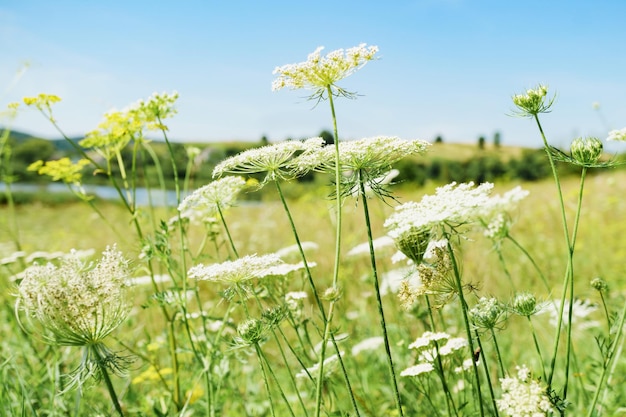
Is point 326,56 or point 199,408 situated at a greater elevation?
point 326,56

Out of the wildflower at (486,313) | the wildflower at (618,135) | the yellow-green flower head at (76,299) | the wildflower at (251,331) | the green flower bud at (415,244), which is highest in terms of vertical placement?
the wildflower at (618,135)

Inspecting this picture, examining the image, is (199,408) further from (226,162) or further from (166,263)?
(226,162)

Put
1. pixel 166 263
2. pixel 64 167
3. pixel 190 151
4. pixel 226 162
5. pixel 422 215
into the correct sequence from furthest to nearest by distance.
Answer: pixel 190 151, pixel 64 167, pixel 166 263, pixel 226 162, pixel 422 215

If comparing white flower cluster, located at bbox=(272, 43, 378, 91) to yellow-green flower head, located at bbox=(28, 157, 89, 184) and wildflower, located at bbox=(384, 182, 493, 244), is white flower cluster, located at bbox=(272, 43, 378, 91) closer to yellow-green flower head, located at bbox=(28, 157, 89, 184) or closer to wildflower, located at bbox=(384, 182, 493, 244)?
wildflower, located at bbox=(384, 182, 493, 244)

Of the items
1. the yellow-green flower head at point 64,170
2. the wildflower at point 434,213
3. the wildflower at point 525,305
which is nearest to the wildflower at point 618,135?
the wildflower at point 434,213

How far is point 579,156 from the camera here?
2.11m

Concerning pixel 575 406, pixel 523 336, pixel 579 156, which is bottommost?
pixel 523 336

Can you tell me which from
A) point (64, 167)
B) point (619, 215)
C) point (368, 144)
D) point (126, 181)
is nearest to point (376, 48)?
point (368, 144)

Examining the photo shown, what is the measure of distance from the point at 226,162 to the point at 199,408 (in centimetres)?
251

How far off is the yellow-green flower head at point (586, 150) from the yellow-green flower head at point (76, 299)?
5.96 ft

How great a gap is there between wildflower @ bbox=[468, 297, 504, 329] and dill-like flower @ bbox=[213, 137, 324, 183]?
0.88 m

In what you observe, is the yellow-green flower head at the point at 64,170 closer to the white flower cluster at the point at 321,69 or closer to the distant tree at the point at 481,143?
the white flower cluster at the point at 321,69

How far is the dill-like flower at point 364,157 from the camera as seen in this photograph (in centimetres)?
213

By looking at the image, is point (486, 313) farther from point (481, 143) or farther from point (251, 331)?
point (481, 143)
